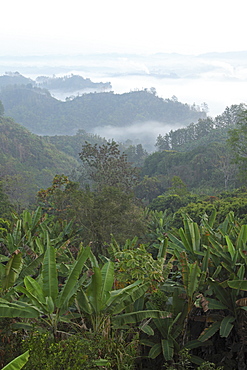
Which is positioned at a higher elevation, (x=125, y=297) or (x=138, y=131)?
(x=125, y=297)

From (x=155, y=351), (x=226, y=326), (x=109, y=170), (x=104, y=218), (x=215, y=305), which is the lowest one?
(x=109, y=170)

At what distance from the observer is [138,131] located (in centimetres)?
16088

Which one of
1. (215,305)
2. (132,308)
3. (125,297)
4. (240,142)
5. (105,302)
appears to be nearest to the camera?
(105,302)

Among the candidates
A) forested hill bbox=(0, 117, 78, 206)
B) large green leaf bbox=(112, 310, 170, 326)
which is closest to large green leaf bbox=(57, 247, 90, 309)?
large green leaf bbox=(112, 310, 170, 326)

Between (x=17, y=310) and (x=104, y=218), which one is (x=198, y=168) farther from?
(x=17, y=310)

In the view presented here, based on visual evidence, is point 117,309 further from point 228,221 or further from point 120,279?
point 228,221

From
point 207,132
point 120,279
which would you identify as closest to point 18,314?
point 120,279

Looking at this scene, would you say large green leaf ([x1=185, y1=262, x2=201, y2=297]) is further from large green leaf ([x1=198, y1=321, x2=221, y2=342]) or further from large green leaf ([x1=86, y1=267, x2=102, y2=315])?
large green leaf ([x1=86, y1=267, x2=102, y2=315])

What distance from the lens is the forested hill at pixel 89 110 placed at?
162 metres

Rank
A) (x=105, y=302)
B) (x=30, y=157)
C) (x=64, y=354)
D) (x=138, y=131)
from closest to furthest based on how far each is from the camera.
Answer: (x=64, y=354)
(x=105, y=302)
(x=30, y=157)
(x=138, y=131)

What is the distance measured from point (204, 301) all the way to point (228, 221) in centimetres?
252

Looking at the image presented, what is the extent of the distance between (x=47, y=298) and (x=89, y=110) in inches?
7023

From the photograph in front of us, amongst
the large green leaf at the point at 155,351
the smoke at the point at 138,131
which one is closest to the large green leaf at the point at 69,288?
the large green leaf at the point at 155,351

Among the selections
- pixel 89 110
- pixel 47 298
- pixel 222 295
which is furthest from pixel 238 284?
pixel 89 110
